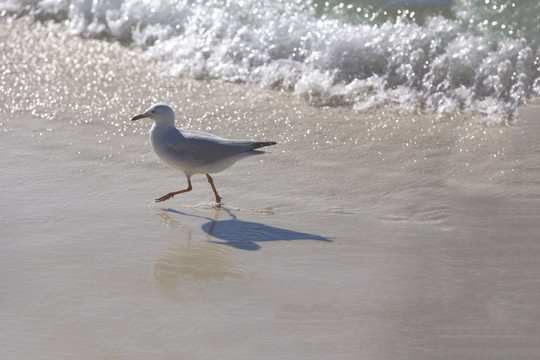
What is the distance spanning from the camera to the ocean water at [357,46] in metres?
6.49

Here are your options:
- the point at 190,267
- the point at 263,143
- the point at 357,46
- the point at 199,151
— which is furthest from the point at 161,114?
the point at 357,46

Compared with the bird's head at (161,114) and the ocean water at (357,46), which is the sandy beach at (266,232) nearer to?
the ocean water at (357,46)

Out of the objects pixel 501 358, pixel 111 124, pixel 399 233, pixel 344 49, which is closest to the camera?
pixel 501 358

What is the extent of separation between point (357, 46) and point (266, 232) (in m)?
3.25

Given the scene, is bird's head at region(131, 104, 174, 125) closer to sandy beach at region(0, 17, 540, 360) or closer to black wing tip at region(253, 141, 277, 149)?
sandy beach at region(0, 17, 540, 360)

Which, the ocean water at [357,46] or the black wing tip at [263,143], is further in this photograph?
the ocean water at [357,46]

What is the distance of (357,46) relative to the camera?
710cm

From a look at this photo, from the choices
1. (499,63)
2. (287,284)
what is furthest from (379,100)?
A: (287,284)

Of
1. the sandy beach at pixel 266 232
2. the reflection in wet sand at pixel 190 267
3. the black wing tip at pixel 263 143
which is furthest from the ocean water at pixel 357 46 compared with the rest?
the reflection in wet sand at pixel 190 267

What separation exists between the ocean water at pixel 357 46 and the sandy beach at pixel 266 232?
25 centimetres

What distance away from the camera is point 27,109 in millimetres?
6438

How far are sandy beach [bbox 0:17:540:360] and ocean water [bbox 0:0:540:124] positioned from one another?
0.25m

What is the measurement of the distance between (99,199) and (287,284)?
161 centimetres

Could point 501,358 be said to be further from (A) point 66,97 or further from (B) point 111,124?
(A) point 66,97
